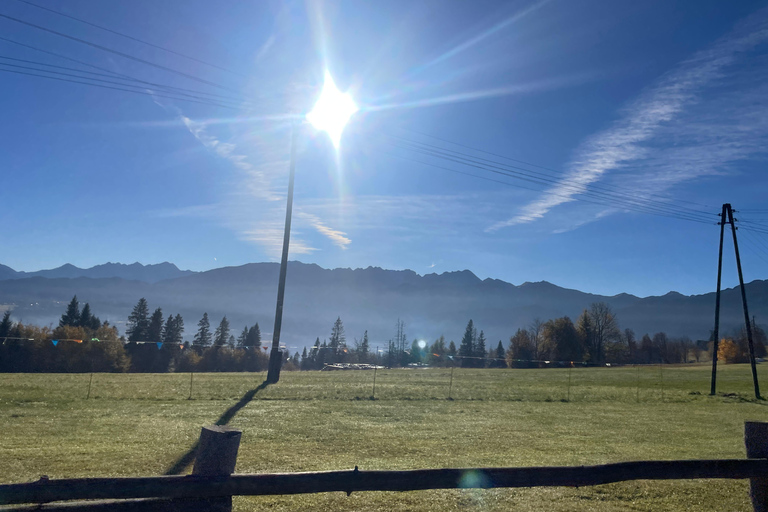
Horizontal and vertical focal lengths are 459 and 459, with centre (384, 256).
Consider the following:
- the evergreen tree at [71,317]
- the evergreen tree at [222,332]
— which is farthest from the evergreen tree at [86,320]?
the evergreen tree at [222,332]

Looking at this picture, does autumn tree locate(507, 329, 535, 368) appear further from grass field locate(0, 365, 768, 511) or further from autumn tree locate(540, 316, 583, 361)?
grass field locate(0, 365, 768, 511)

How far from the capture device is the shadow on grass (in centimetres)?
761

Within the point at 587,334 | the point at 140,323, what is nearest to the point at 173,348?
the point at 140,323

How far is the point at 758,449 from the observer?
522 centimetres

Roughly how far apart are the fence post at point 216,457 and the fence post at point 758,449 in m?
5.66

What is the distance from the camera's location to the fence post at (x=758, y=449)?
205 inches

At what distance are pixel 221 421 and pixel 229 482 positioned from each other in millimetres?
9614

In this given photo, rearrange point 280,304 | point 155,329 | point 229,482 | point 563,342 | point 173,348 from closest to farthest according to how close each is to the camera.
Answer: point 229,482 < point 280,304 < point 155,329 < point 173,348 < point 563,342

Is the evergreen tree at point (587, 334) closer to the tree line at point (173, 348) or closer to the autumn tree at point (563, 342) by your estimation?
the tree line at point (173, 348)

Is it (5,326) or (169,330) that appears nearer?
(5,326)

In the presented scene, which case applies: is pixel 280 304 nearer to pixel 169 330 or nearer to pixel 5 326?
pixel 5 326

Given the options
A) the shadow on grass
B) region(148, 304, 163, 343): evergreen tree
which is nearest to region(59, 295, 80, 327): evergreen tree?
region(148, 304, 163, 343): evergreen tree

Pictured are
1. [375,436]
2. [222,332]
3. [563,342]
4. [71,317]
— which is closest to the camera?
[375,436]

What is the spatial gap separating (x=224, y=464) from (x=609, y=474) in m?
3.81
